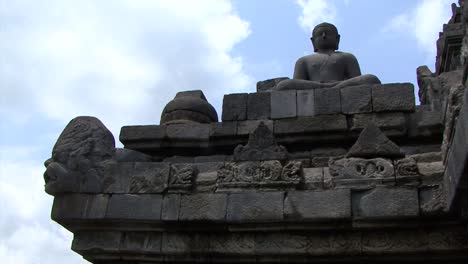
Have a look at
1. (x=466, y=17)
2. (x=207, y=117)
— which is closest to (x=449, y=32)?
(x=207, y=117)

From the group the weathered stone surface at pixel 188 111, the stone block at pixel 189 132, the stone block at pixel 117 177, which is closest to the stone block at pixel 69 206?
the stone block at pixel 117 177

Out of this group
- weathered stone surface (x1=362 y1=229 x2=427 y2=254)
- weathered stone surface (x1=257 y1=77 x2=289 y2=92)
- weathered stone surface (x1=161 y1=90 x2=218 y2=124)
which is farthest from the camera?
weathered stone surface (x1=257 y1=77 x2=289 y2=92)

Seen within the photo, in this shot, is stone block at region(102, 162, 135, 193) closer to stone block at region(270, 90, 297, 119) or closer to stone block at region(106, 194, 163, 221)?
stone block at region(106, 194, 163, 221)

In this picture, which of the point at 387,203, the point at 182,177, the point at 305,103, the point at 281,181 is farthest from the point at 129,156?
the point at 387,203

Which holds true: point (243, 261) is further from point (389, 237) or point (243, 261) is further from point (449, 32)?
point (449, 32)

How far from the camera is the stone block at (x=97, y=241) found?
628 centimetres

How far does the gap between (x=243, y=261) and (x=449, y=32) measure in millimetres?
15325

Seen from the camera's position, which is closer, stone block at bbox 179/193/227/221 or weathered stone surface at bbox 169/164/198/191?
stone block at bbox 179/193/227/221

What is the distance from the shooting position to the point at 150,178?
640 centimetres

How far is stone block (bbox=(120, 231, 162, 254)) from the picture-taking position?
6160 mm

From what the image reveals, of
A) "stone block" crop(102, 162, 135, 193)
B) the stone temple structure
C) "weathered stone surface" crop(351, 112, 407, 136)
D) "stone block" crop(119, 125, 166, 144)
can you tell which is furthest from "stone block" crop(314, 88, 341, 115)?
"stone block" crop(102, 162, 135, 193)

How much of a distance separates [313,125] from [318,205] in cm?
133

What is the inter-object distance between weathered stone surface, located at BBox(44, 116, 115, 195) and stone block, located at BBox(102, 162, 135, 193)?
0.09 metres

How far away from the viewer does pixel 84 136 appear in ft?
22.3
